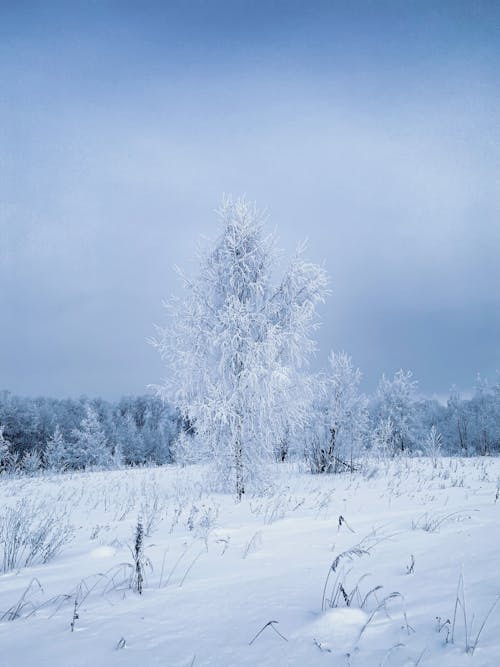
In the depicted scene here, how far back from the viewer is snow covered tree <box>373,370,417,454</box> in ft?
116

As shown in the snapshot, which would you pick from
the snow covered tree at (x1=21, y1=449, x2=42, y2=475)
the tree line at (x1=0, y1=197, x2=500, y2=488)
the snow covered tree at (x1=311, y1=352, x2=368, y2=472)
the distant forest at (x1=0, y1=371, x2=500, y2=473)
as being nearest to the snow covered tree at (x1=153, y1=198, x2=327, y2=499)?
the tree line at (x1=0, y1=197, x2=500, y2=488)

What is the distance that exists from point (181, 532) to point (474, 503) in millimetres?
4052

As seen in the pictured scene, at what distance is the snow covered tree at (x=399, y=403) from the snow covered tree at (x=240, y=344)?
2946 centimetres

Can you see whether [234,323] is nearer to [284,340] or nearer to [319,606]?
[284,340]

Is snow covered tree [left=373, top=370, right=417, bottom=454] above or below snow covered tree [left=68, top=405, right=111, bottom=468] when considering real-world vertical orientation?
above

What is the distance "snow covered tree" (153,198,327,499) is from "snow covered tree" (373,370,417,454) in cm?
2946

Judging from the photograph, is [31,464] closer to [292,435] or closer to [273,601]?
Answer: [292,435]

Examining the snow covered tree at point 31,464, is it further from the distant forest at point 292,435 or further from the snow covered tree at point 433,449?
the snow covered tree at point 433,449

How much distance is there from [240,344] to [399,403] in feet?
105

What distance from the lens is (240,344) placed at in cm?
886

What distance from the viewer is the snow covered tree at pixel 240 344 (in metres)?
8.62

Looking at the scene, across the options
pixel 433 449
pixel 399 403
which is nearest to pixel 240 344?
pixel 433 449

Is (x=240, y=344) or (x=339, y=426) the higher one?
(x=240, y=344)

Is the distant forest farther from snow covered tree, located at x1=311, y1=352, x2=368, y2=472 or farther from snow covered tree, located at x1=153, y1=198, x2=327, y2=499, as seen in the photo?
snow covered tree, located at x1=153, y1=198, x2=327, y2=499
